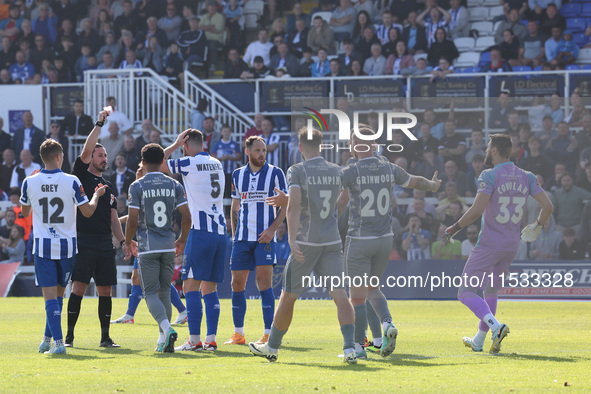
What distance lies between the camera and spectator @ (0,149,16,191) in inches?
926

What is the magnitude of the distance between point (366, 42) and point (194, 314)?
15.3 meters

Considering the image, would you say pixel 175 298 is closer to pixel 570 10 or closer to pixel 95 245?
pixel 95 245

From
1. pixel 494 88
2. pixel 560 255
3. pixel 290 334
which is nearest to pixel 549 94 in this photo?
pixel 494 88

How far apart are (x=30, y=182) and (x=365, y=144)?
3.53 metres

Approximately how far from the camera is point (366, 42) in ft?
79.7

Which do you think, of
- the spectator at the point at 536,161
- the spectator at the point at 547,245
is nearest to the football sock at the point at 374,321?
the spectator at the point at 547,245

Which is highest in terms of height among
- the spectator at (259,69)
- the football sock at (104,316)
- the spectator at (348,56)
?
the spectator at (348,56)

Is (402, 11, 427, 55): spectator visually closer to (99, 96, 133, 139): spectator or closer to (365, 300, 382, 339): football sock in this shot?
(99, 96, 133, 139): spectator

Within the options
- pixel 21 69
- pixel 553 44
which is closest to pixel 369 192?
pixel 553 44

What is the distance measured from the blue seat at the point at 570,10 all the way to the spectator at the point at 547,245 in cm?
851

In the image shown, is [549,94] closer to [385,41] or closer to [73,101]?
[385,41]

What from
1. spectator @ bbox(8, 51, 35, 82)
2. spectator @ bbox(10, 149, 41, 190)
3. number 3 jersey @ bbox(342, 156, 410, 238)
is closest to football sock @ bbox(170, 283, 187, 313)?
number 3 jersey @ bbox(342, 156, 410, 238)

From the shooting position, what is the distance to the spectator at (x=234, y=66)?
24.5 meters

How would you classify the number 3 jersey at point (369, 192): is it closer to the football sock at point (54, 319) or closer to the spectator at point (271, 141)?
the football sock at point (54, 319)
